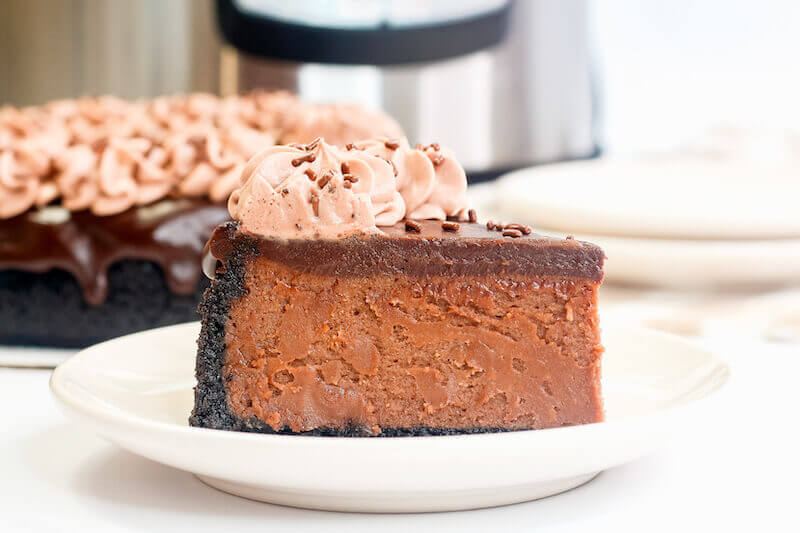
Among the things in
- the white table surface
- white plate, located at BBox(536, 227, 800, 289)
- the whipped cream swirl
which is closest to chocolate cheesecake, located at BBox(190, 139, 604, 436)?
the white table surface

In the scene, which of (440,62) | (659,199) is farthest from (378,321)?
(440,62)

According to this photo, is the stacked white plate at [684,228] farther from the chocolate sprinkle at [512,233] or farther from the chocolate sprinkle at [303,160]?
the chocolate sprinkle at [303,160]

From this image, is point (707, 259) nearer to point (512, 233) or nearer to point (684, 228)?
point (684, 228)

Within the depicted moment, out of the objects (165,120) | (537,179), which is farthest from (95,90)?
(537,179)

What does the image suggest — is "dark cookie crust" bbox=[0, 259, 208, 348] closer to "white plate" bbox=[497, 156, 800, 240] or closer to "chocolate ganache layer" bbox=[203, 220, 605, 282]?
"chocolate ganache layer" bbox=[203, 220, 605, 282]

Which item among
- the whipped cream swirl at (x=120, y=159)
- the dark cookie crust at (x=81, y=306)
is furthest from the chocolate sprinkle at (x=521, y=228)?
the dark cookie crust at (x=81, y=306)
